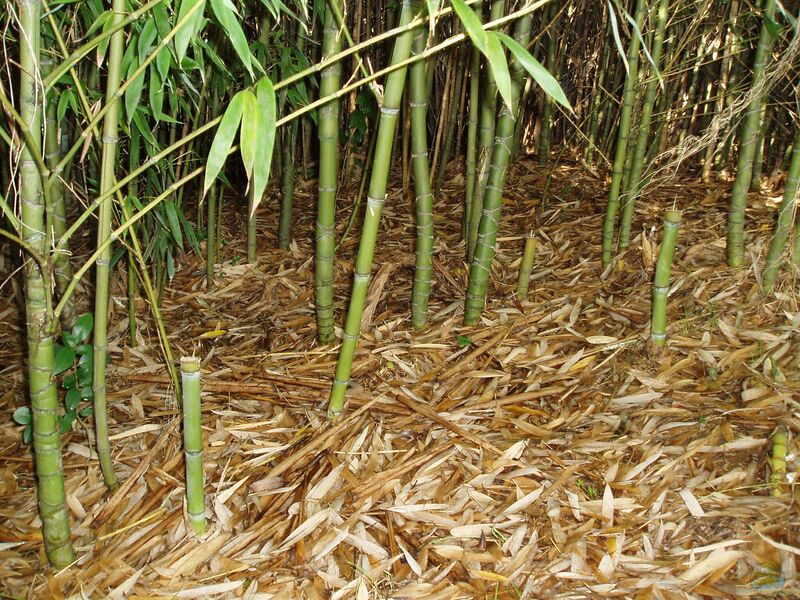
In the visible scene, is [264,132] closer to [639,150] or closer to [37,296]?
[37,296]

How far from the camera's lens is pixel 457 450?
1431mm

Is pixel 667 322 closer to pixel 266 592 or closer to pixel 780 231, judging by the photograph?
pixel 780 231

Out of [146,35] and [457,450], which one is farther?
[457,450]

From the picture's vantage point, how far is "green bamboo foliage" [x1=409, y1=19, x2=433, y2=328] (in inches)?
63.5

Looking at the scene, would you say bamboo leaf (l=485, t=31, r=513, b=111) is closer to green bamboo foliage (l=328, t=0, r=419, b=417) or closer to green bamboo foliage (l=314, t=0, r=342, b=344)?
green bamboo foliage (l=328, t=0, r=419, b=417)

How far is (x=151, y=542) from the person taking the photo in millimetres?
1262

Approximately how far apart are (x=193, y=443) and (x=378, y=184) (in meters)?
0.55

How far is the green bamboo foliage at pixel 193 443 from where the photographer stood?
3.62 feet

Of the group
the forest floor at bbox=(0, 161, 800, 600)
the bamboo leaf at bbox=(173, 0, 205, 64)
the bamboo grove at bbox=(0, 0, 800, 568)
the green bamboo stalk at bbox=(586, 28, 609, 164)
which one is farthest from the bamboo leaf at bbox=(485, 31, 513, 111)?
the green bamboo stalk at bbox=(586, 28, 609, 164)

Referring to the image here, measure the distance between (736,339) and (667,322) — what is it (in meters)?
0.16

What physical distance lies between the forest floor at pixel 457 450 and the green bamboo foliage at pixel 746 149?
75 millimetres

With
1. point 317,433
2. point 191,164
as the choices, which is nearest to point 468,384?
point 317,433

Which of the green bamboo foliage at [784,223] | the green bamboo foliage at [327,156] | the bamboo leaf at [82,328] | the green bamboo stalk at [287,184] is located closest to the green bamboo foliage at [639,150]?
the green bamboo foliage at [784,223]

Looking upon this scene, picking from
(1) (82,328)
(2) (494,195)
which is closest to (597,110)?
(2) (494,195)
